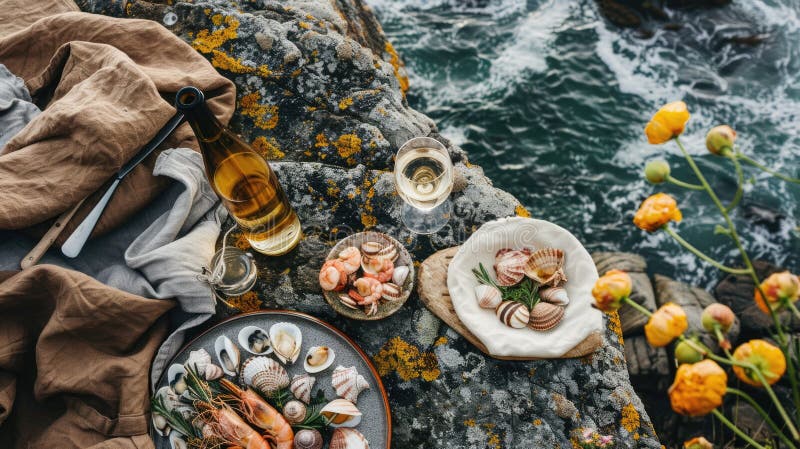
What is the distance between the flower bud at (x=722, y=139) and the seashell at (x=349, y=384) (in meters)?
1.58

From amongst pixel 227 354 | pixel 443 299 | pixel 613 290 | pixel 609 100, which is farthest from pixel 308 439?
pixel 609 100

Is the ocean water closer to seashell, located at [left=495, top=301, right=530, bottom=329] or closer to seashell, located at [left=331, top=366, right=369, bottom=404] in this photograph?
seashell, located at [left=495, top=301, right=530, bottom=329]

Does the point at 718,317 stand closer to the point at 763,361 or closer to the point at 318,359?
the point at 763,361

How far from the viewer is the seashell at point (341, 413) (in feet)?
6.58

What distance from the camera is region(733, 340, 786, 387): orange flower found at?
1017mm

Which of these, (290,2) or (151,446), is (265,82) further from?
(151,446)

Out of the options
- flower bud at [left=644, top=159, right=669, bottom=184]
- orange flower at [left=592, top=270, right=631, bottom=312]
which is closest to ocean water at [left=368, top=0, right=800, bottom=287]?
flower bud at [left=644, top=159, right=669, bottom=184]

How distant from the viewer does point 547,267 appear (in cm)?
222

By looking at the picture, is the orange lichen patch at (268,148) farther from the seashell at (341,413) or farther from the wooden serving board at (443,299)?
the seashell at (341,413)

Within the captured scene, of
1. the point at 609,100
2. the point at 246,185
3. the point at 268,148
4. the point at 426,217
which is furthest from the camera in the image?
the point at 609,100

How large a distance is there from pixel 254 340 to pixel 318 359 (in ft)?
1.07

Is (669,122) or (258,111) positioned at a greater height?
(669,122)

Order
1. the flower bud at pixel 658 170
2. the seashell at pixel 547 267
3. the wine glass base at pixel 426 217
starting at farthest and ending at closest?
the wine glass base at pixel 426 217 < the seashell at pixel 547 267 < the flower bud at pixel 658 170

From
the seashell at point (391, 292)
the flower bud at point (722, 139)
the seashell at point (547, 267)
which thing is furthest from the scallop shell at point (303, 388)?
the flower bud at point (722, 139)
